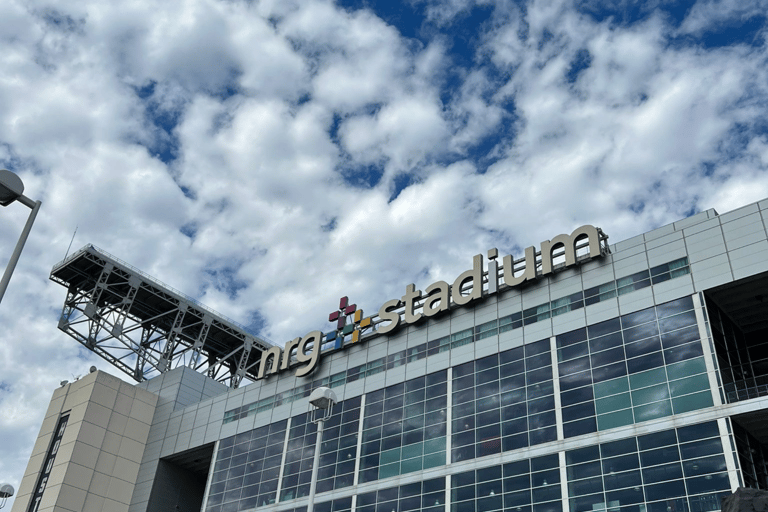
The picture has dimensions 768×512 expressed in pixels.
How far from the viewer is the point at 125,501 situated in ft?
241

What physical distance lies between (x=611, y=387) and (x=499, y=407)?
8.35 meters

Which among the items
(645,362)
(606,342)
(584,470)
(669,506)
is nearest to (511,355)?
(606,342)

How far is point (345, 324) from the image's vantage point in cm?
6662

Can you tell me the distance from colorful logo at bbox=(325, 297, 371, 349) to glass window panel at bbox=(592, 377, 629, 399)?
23520 mm

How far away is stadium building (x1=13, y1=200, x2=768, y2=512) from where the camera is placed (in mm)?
42781

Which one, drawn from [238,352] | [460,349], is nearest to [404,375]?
[460,349]

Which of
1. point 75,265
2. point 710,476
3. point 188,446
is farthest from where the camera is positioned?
point 75,265

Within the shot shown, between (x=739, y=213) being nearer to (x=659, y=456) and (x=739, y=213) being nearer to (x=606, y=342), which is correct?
(x=606, y=342)

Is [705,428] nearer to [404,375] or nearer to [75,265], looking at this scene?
[404,375]

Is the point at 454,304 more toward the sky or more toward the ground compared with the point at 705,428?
more toward the sky

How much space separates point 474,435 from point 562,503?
8855 mm

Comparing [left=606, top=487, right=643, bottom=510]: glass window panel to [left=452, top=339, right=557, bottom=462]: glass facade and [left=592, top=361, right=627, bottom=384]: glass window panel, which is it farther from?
[left=592, top=361, right=627, bottom=384]: glass window panel

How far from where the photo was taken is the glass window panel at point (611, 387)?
45656 millimetres

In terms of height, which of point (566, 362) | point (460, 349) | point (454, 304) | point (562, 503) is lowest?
point (562, 503)
